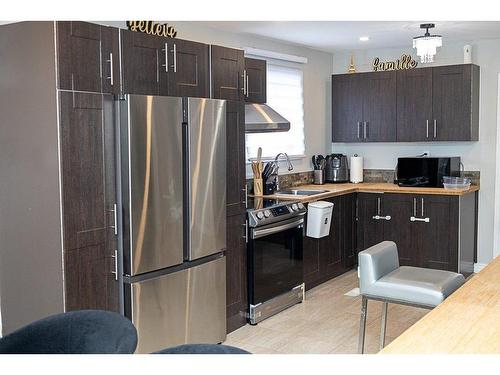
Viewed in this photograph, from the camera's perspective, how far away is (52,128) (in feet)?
9.92

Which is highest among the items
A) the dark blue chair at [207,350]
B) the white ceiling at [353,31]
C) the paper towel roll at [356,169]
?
the white ceiling at [353,31]

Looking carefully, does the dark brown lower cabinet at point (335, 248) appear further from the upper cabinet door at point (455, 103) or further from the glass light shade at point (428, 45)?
the glass light shade at point (428, 45)

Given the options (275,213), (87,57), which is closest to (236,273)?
(275,213)

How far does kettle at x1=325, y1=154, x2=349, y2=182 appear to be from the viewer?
6633mm

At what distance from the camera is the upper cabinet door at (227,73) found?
404cm

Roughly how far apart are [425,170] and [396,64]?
1.29 m

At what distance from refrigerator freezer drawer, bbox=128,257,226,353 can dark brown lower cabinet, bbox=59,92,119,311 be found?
189 mm

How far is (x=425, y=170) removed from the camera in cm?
594

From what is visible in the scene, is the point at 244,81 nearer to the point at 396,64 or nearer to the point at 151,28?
the point at 151,28

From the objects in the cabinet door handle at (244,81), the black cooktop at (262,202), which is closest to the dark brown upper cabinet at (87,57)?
the cabinet door handle at (244,81)

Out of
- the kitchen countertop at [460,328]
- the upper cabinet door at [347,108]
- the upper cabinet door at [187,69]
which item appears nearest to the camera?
the kitchen countertop at [460,328]

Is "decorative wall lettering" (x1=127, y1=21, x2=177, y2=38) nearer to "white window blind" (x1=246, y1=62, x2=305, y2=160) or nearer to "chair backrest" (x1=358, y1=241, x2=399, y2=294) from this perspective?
"white window blind" (x1=246, y1=62, x2=305, y2=160)

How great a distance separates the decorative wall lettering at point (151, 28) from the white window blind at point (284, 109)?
1.45 meters

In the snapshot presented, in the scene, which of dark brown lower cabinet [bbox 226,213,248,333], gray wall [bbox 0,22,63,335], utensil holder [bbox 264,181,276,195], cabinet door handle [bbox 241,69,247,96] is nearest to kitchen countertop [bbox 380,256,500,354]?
gray wall [bbox 0,22,63,335]
